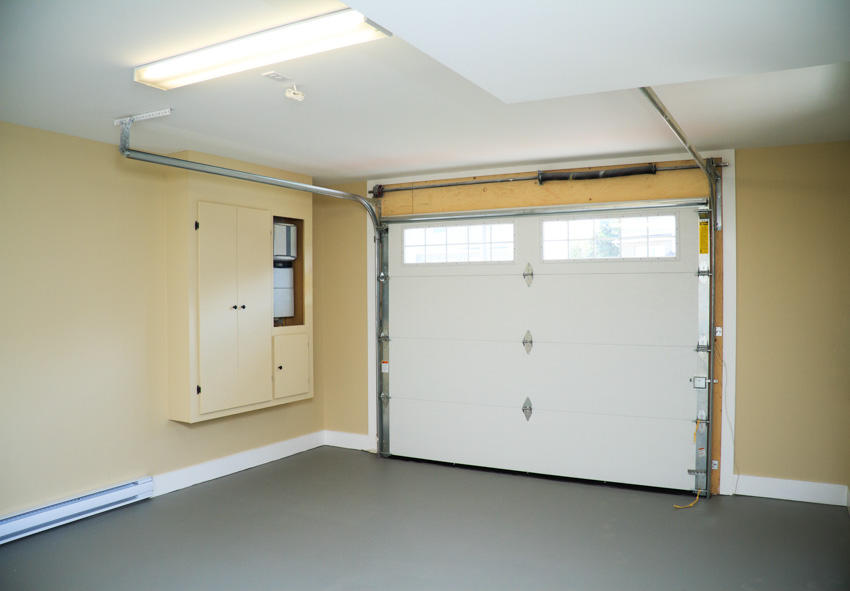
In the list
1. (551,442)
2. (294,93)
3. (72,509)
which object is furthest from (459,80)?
(72,509)

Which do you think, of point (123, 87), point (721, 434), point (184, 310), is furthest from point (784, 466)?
point (123, 87)

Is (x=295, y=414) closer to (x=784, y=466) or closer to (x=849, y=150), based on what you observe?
(x=784, y=466)

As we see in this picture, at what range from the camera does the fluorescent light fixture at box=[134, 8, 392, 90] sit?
7.49 feet

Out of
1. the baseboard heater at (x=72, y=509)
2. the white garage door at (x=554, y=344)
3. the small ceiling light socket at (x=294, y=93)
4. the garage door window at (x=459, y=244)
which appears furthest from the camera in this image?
the garage door window at (x=459, y=244)

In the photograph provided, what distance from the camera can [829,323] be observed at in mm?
4184

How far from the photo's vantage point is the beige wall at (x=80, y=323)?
12.1ft

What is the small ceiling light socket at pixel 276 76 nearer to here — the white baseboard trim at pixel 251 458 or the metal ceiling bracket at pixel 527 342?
the metal ceiling bracket at pixel 527 342

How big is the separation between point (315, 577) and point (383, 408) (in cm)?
249

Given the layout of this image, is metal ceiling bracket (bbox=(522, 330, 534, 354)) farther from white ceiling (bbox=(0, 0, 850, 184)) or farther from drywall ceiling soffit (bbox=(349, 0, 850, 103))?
drywall ceiling soffit (bbox=(349, 0, 850, 103))

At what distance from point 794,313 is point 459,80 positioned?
3017 mm

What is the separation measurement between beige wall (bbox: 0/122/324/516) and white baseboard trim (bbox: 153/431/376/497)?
0.30 feet

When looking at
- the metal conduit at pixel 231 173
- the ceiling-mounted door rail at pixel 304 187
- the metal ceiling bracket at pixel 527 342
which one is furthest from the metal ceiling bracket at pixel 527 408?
the metal conduit at pixel 231 173

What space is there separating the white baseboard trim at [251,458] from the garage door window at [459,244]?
1.82 m

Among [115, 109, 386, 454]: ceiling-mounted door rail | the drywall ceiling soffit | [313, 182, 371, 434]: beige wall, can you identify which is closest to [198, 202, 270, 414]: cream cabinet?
[115, 109, 386, 454]: ceiling-mounted door rail
